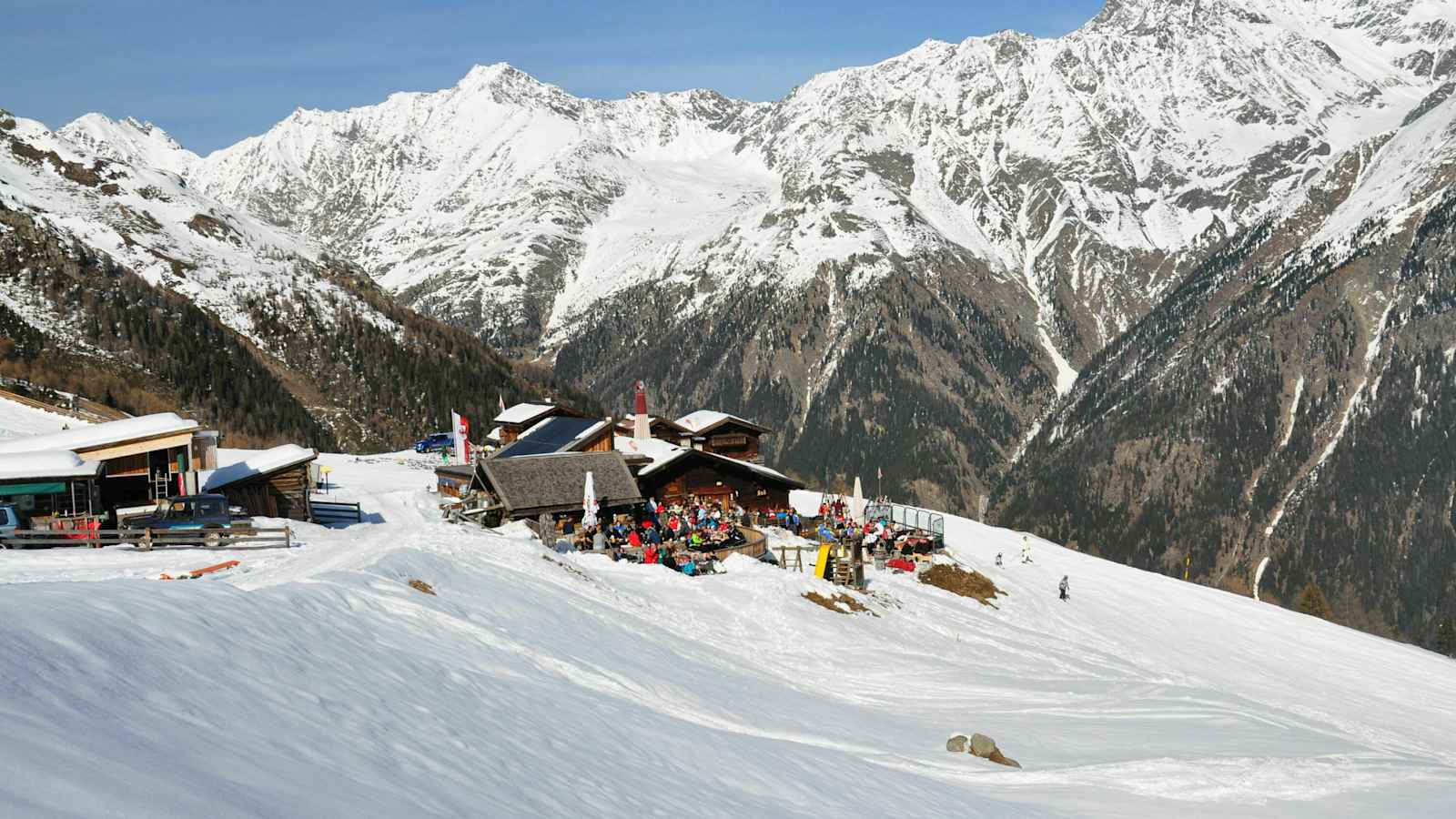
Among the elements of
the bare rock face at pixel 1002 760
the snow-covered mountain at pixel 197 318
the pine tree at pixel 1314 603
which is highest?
the snow-covered mountain at pixel 197 318

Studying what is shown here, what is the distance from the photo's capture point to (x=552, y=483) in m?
47.4

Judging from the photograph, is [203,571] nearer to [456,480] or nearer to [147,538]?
[147,538]

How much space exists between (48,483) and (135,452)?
20.5 ft

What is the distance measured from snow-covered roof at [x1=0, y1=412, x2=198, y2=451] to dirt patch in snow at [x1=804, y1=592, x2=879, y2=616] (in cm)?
2812

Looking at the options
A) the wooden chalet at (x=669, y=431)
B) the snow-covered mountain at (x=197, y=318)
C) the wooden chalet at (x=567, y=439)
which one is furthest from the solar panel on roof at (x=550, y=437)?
the snow-covered mountain at (x=197, y=318)

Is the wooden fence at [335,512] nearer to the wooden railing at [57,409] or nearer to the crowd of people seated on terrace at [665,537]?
the crowd of people seated on terrace at [665,537]

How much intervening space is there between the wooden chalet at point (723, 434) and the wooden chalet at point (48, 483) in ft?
151

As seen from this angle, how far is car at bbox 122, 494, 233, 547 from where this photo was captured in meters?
32.8

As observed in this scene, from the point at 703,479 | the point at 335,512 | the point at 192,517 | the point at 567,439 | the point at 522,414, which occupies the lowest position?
the point at 335,512

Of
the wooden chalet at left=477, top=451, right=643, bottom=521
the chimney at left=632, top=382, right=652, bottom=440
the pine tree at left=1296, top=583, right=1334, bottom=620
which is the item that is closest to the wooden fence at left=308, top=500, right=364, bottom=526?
the wooden chalet at left=477, top=451, right=643, bottom=521

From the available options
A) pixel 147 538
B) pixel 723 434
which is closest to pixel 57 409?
pixel 147 538

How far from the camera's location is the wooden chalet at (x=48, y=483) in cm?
3419

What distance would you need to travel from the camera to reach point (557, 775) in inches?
482

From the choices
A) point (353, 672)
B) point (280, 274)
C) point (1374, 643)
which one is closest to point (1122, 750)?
point (353, 672)
